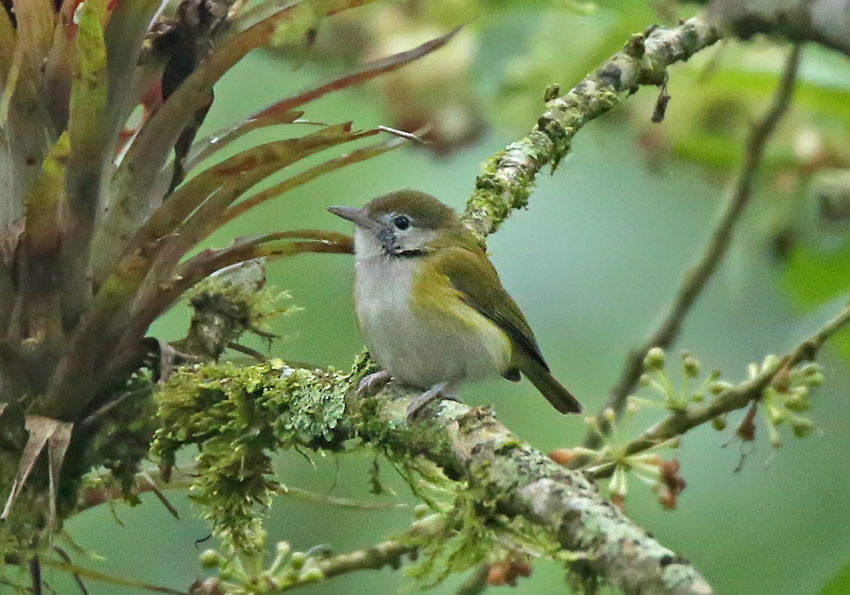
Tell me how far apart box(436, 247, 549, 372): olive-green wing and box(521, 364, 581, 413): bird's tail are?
0.29 feet

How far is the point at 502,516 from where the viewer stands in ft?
4.68

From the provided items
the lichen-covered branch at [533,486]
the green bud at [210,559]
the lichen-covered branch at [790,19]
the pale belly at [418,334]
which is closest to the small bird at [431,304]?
the pale belly at [418,334]

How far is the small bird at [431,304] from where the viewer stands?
2367 mm

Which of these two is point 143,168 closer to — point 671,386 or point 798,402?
point 671,386

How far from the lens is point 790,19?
96cm

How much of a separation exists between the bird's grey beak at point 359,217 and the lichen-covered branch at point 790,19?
1.89 meters

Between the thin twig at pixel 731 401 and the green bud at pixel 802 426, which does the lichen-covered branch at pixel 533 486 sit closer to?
the thin twig at pixel 731 401

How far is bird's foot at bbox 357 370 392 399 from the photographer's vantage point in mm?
1970

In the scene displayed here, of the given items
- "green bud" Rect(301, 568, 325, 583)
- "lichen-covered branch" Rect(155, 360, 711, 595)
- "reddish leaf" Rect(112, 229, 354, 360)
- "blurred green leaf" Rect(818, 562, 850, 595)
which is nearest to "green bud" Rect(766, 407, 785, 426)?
"blurred green leaf" Rect(818, 562, 850, 595)

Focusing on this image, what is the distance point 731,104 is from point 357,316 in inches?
66.1

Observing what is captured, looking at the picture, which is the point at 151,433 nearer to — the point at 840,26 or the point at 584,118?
the point at 584,118

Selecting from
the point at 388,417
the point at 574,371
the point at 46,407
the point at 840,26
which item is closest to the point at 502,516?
the point at 388,417

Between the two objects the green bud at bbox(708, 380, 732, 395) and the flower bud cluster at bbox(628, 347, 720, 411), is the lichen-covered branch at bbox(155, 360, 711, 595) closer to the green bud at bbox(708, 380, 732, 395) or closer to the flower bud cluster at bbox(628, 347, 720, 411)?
the flower bud cluster at bbox(628, 347, 720, 411)

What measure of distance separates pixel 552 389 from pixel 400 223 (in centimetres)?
64
